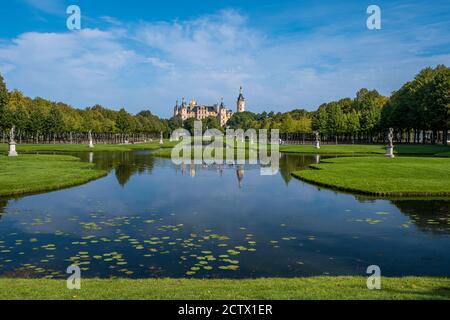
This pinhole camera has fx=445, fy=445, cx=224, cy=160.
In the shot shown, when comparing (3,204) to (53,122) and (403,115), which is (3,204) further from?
(403,115)

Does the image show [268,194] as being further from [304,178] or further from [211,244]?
[211,244]

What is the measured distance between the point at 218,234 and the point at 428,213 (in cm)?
1167

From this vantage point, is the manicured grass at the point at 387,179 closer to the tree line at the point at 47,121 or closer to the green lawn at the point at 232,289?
the green lawn at the point at 232,289

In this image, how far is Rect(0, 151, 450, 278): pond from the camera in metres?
13.9

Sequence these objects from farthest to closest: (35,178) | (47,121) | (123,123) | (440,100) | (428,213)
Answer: (123,123), (47,121), (440,100), (35,178), (428,213)

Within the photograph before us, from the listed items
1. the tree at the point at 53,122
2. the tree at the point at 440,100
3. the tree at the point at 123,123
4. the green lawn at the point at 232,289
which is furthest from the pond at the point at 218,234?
the tree at the point at 123,123

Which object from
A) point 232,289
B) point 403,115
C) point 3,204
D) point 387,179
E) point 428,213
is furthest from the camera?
point 403,115

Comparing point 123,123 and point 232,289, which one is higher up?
point 123,123

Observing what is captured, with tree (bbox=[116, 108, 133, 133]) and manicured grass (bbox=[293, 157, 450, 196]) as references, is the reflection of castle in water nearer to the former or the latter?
manicured grass (bbox=[293, 157, 450, 196])

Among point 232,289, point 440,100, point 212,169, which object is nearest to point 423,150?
point 440,100

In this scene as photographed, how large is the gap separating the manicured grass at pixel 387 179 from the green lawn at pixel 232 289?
60.5 ft

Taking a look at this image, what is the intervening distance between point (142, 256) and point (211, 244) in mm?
2790

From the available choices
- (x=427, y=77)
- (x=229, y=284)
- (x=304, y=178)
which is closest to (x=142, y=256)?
(x=229, y=284)

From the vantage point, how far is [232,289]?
10.6 metres
